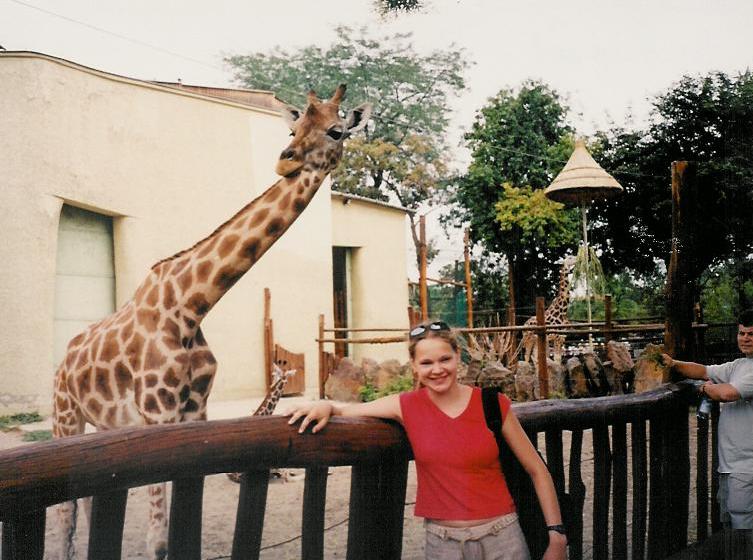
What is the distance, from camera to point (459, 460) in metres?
1.56

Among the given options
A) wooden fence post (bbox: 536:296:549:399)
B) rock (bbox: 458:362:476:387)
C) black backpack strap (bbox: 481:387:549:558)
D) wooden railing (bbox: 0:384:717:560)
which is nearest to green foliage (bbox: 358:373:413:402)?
rock (bbox: 458:362:476:387)

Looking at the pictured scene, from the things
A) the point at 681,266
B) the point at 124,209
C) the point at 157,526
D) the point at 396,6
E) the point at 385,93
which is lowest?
the point at 157,526

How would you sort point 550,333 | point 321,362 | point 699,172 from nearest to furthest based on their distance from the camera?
point 321,362, point 699,172, point 550,333

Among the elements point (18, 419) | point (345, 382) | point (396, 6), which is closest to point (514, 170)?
point (396, 6)

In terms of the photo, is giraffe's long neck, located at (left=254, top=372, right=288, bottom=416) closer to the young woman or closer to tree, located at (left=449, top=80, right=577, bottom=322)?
tree, located at (left=449, top=80, right=577, bottom=322)

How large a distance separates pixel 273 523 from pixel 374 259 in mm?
1267

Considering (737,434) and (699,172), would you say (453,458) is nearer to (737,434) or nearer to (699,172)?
A: (737,434)

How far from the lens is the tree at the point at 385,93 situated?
10.3ft

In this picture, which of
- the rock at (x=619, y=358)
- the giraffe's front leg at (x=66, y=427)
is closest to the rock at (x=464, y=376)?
the rock at (x=619, y=358)

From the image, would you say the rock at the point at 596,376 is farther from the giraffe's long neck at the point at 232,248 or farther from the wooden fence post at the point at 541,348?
the giraffe's long neck at the point at 232,248

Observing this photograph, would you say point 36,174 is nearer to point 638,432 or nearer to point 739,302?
point 638,432

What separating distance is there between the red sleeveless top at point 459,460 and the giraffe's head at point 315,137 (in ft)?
4.41

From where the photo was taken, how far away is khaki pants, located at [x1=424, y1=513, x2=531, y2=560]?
1560 millimetres

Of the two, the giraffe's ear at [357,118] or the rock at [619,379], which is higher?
the giraffe's ear at [357,118]
